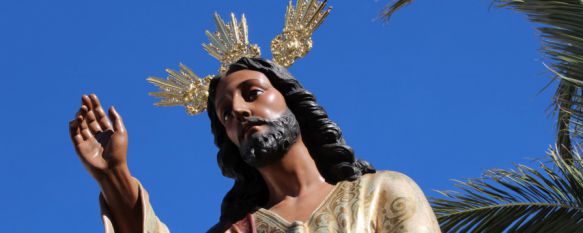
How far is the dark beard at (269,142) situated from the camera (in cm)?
909

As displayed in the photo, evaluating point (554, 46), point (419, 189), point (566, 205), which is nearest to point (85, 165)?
point (419, 189)

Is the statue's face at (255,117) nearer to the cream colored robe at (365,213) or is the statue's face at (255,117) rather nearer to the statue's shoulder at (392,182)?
the cream colored robe at (365,213)

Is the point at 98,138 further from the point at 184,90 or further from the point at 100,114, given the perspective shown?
the point at 184,90

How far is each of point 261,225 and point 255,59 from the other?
102 centimetres

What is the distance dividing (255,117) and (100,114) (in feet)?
2.49

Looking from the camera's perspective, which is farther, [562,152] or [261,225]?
[562,152]

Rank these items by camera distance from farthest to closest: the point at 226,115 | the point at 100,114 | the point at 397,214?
the point at 226,115
the point at 100,114
the point at 397,214

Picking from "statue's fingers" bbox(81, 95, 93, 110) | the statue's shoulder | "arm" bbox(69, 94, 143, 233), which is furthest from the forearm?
the statue's shoulder

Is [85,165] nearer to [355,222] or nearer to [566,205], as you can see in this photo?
[355,222]

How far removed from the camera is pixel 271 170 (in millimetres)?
9227

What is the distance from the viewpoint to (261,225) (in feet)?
29.6

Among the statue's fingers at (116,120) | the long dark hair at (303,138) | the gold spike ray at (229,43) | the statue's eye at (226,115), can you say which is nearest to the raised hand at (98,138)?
the statue's fingers at (116,120)

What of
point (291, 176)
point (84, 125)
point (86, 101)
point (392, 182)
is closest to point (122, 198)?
point (84, 125)

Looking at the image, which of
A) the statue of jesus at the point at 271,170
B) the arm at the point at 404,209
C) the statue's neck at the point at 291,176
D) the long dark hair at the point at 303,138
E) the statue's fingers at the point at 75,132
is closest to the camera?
the arm at the point at 404,209
